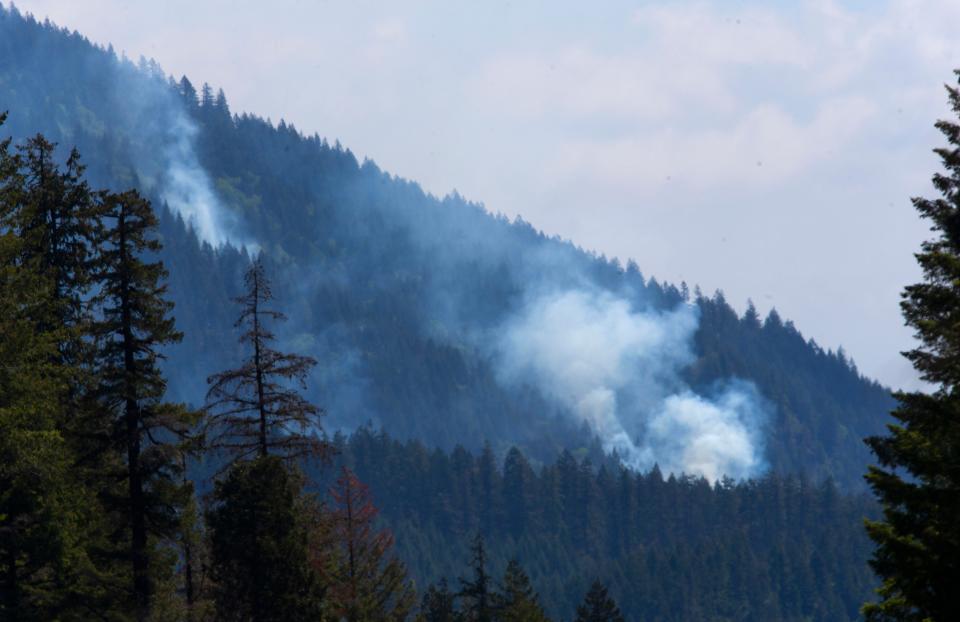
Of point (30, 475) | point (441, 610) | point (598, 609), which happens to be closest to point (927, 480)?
point (30, 475)

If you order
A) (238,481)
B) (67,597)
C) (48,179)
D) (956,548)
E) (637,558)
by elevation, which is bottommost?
(956,548)

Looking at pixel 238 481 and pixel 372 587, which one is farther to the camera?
pixel 372 587

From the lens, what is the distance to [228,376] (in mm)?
29484

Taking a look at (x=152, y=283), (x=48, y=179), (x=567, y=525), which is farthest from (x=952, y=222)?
(x=567, y=525)

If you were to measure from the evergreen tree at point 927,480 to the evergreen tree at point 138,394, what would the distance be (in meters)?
16.1

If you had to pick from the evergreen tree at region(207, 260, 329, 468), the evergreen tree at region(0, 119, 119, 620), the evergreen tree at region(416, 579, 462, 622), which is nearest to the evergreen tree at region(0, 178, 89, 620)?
the evergreen tree at region(0, 119, 119, 620)

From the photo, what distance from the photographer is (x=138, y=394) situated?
29.3m

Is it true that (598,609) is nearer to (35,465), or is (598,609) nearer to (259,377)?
(259,377)

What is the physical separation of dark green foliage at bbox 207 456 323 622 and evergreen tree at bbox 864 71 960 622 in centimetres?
1343

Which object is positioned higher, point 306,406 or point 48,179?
point 48,179

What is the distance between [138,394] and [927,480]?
57.5ft

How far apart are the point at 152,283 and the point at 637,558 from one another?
467 ft

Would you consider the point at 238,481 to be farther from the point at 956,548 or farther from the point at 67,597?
the point at 956,548

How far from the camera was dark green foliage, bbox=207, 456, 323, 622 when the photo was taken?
29.4 meters
